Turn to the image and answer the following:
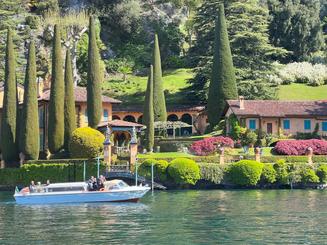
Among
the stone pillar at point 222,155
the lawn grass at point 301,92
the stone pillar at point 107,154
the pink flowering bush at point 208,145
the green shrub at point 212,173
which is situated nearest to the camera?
the green shrub at point 212,173

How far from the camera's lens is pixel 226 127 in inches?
3155

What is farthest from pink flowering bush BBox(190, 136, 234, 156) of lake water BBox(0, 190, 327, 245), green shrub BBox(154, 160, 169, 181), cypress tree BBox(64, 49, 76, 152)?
lake water BBox(0, 190, 327, 245)

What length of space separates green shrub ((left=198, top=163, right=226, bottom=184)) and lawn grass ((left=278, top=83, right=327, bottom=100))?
118 feet

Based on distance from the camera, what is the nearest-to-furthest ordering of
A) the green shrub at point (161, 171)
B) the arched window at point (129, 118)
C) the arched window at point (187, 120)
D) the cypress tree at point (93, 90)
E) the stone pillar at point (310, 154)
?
the green shrub at point (161, 171)
the stone pillar at point (310, 154)
the cypress tree at point (93, 90)
the arched window at point (187, 120)
the arched window at point (129, 118)

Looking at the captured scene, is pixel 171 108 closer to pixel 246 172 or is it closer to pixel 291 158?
pixel 291 158

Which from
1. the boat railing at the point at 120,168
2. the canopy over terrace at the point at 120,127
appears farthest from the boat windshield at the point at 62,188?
the canopy over terrace at the point at 120,127

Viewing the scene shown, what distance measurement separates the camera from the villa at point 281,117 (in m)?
78.4

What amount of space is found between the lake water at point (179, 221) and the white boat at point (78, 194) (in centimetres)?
110

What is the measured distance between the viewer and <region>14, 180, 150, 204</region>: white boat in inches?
2182

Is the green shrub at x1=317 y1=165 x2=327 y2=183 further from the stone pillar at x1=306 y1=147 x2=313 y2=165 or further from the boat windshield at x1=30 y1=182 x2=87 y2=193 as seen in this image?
the boat windshield at x1=30 y1=182 x2=87 y2=193

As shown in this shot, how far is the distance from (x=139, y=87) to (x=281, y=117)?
33.5m

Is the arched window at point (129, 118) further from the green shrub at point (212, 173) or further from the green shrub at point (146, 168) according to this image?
the green shrub at point (212, 173)

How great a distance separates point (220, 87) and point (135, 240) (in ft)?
162

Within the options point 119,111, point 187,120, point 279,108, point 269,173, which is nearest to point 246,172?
point 269,173
